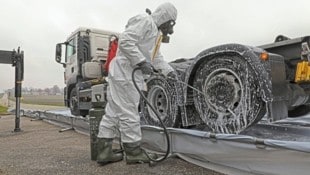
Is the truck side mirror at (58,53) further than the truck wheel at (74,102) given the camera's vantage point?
Yes

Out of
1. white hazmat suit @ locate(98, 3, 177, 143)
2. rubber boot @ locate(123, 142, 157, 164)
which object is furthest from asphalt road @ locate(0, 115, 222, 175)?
white hazmat suit @ locate(98, 3, 177, 143)

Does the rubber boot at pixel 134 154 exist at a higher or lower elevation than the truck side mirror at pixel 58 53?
lower

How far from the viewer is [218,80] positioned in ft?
11.8

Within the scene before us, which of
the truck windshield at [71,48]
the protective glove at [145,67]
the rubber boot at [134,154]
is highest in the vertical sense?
the truck windshield at [71,48]

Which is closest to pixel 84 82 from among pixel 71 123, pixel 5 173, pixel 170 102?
pixel 71 123

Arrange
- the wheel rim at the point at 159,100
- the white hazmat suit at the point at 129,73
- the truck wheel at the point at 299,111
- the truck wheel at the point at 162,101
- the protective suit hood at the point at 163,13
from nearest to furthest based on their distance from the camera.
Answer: the white hazmat suit at the point at 129,73 < the protective suit hood at the point at 163,13 < the truck wheel at the point at 162,101 < the wheel rim at the point at 159,100 < the truck wheel at the point at 299,111

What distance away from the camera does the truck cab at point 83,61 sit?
7.60 meters

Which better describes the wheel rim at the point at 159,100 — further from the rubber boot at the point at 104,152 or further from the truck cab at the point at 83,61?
the truck cab at the point at 83,61

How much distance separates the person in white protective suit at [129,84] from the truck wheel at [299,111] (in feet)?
7.50

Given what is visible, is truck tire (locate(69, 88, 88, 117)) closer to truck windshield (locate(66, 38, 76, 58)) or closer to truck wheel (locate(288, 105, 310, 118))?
truck windshield (locate(66, 38, 76, 58))

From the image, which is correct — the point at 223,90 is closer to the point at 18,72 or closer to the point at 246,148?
the point at 246,148

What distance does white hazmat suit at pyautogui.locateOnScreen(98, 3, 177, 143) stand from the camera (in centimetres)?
340

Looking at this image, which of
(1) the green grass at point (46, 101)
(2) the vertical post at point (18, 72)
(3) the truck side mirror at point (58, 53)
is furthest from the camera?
(1) the green grass at point (46, 101)

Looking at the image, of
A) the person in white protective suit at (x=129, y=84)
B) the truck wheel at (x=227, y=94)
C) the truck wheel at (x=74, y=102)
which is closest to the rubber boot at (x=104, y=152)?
the person in white protective suit at (x=129, y=84)
